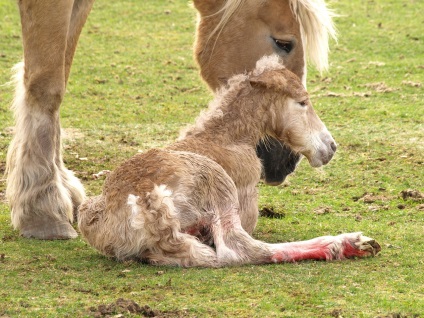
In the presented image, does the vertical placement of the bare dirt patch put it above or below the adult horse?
below

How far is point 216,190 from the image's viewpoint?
5.36 m

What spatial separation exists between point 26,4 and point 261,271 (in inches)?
102

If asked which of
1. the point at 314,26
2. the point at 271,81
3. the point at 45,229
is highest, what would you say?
the point at 314,26

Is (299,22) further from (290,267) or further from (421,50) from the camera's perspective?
(421,50)

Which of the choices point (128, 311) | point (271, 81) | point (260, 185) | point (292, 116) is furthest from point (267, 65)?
point (128, 311)

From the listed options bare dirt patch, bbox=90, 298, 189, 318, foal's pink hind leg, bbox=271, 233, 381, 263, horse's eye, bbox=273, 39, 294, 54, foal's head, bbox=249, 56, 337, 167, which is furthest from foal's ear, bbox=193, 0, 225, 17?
bare dirt patch, bbox=90, 298, 189, 318

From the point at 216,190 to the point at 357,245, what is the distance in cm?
87

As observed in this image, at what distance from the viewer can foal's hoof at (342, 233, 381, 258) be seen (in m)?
5.31

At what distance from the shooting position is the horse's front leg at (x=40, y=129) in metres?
6.29

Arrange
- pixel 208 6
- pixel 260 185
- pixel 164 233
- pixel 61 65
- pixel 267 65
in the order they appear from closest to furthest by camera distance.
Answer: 1. pixel 164 233
2. pixel 267 65
3. pixel 61 65
4. pixel 208 6
5. pixel 260 185

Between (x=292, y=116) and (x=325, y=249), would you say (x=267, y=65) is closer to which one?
(x=292, y=116)

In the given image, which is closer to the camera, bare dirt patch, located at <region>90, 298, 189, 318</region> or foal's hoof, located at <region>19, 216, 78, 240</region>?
bare dirt patch, located at <region>90, 298, 189, 318</region>

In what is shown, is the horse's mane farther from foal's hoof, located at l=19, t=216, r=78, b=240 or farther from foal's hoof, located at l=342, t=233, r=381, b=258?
foal's hoof, located at l=19, t=216, r=78, b=240

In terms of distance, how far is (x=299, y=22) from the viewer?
659 cm
